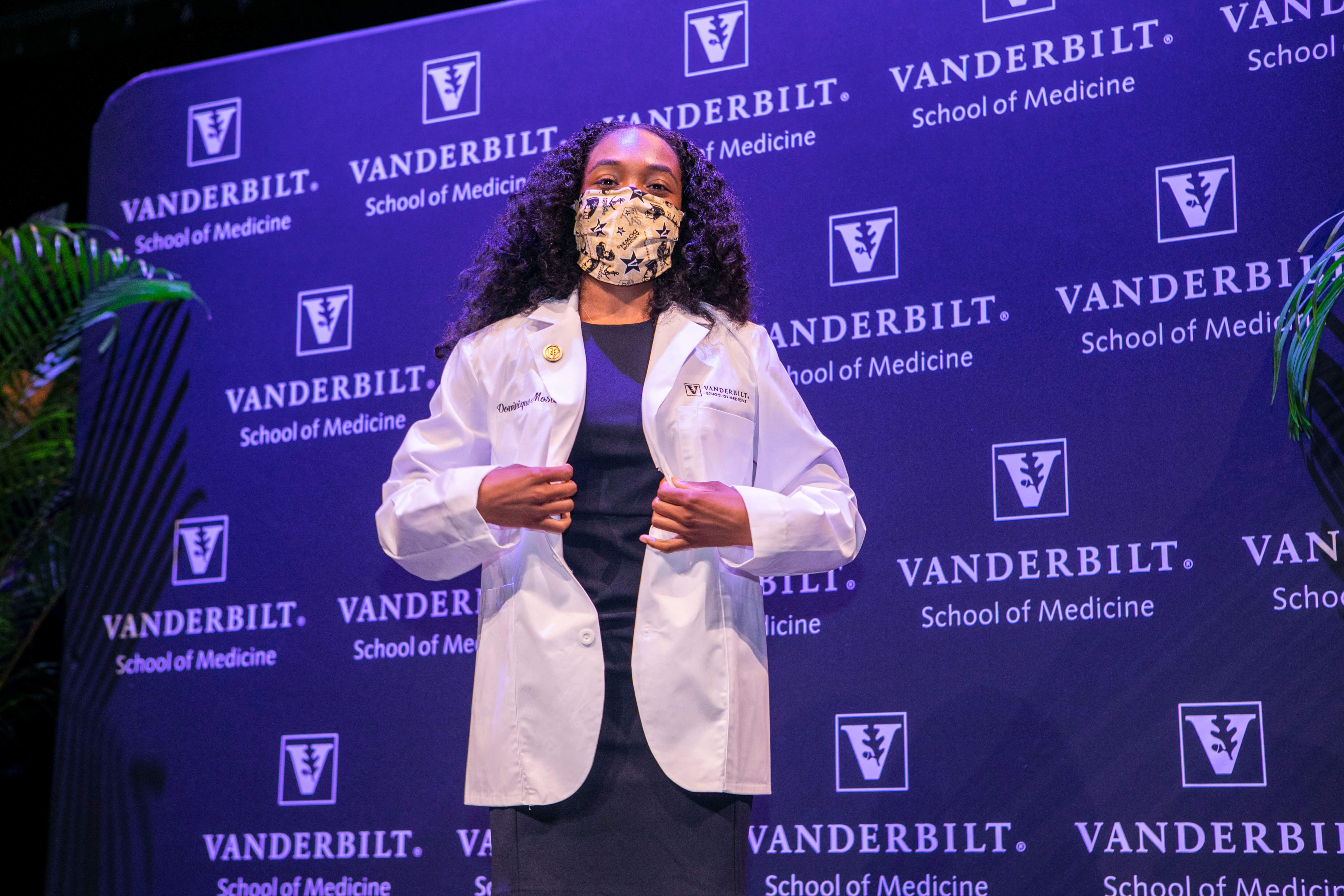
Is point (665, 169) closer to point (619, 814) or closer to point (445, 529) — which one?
point (445, 529)

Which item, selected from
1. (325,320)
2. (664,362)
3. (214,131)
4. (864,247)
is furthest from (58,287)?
(664,362)

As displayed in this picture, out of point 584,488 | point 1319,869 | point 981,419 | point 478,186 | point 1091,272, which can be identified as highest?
point 478,186

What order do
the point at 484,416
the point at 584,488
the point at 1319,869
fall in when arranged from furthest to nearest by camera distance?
the point at 1319,869, the point at 484,416, the point at 584,488

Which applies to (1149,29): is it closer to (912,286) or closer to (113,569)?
(912,286)

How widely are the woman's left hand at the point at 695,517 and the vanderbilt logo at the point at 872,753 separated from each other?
1332 mm

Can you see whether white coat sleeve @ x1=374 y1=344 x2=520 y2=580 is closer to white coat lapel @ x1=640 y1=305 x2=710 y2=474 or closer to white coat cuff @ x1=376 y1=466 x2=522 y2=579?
white coat cuff @ x1=376 y1=466 x2=522 y2=579

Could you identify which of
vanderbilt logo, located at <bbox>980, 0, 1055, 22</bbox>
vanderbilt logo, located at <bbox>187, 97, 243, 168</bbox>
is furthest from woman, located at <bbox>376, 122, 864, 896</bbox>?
vanderbilt logo, located at <bbox>187, 97, 243, 168</bbox>

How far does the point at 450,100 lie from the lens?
4023mm

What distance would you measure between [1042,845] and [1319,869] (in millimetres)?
565

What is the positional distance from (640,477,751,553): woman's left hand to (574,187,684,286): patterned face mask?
45 centimetres

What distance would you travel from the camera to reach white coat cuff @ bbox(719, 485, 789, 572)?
2.09 meters

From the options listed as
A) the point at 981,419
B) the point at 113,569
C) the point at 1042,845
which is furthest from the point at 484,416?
the point at 113,569

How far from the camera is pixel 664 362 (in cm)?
222

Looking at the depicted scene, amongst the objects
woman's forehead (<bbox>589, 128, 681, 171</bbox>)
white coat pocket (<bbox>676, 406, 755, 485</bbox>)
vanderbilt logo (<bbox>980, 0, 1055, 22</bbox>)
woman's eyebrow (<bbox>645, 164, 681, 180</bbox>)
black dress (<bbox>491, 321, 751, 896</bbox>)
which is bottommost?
black dress (<bbox>491, 321, 751, 896</bbox>)
